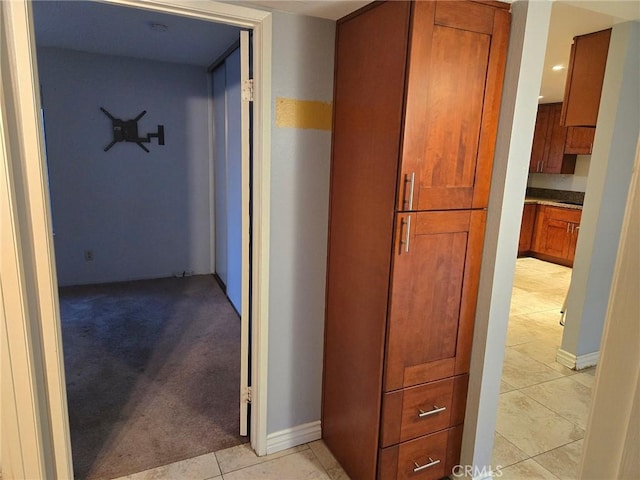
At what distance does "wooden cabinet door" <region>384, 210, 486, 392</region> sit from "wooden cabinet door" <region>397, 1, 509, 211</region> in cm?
9

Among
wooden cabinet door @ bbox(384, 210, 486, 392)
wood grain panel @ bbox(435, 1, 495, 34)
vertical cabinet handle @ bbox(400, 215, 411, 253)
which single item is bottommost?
wooden cabinet door @ bbox(384, 210, 486, 392)

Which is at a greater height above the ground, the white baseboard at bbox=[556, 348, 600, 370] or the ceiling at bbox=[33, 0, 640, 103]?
the ceiling at bbox=[33, 0, 640, 103]

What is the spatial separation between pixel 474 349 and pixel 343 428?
2.44ft

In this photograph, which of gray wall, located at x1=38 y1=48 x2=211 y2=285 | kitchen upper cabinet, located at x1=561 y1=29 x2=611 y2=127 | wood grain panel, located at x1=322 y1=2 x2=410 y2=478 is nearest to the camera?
wood grain panel, located at x1=322 y1=2 x2=410 y2=478

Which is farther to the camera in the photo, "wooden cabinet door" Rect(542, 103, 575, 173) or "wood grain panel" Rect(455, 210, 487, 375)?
"wooden cabinet door" Rect(542, 103, 575, 173)

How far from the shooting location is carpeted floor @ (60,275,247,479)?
215cm

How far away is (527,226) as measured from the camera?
6.14 metres

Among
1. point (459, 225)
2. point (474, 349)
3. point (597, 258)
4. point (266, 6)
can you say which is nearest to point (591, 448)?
point (459, 225)

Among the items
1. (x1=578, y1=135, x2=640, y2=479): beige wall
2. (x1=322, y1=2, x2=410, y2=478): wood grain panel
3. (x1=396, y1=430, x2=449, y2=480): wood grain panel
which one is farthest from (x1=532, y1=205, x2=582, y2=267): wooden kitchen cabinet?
(x1=578, y1=135, x2=640, y2=479): beige wall

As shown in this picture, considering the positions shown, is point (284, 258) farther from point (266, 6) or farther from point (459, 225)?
point (266, 6)

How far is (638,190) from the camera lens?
1.15 feet

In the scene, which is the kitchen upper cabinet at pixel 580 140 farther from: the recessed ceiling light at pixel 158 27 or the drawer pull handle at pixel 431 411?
the recessed ceiling light at pixel 158 27

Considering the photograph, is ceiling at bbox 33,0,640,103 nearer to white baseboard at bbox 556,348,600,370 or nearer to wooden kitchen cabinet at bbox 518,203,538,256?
wooden kitchen cabinet at bbox 518,203,538,256

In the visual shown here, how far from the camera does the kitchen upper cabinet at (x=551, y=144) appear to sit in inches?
235
